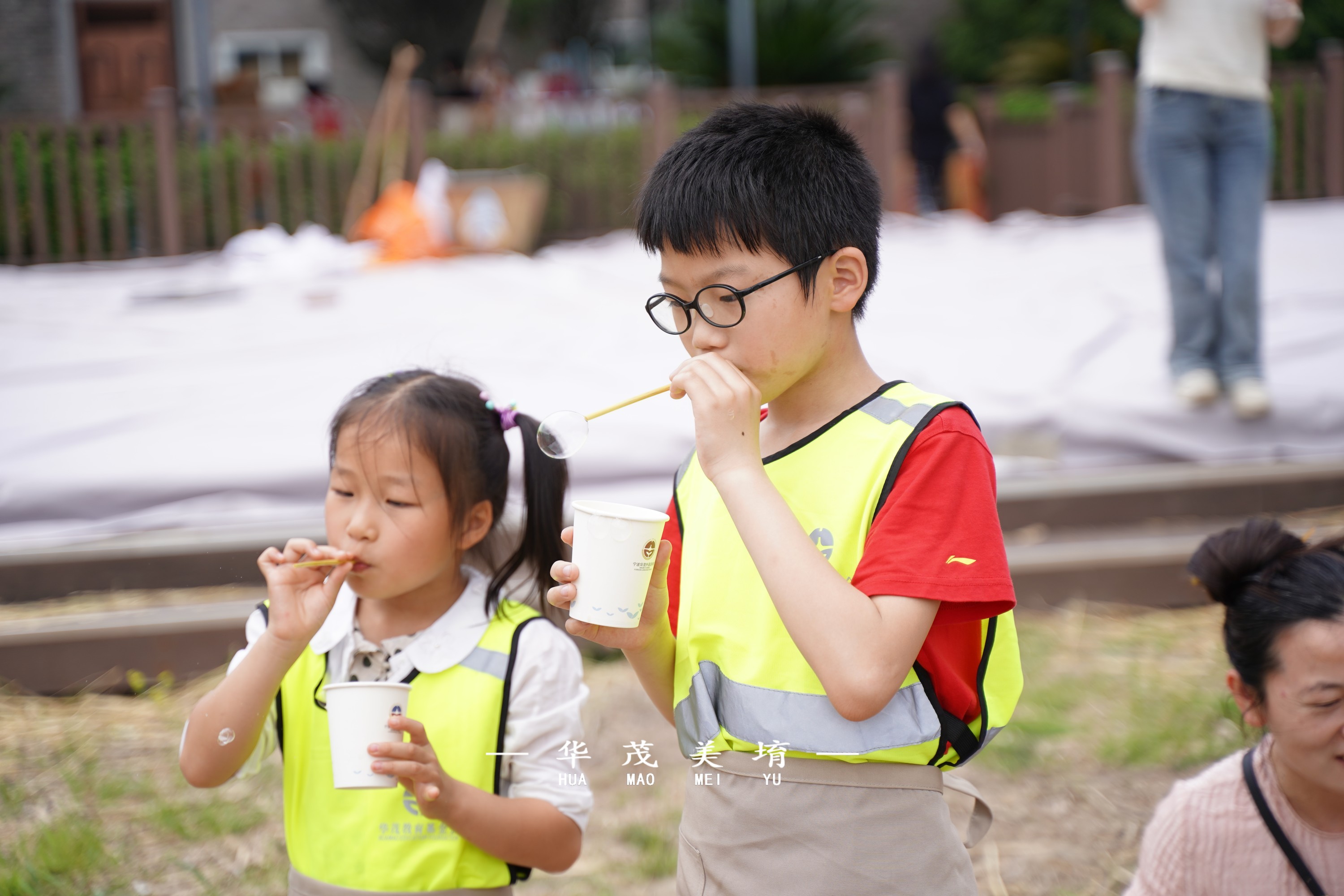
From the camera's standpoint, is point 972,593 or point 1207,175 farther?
point 1207,175

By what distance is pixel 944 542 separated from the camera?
1.24 meters

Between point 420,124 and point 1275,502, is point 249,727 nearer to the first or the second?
point 1275,502

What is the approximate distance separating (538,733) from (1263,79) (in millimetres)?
3433

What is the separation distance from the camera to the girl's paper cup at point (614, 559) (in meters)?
1.32

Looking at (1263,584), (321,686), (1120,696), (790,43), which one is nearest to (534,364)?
(1120,696)

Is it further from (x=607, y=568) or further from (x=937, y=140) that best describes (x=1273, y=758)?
(x=937, y=140)

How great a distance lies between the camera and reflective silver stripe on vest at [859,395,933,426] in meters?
1.31

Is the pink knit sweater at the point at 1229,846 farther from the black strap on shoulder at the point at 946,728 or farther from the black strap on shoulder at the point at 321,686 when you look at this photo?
the black strap on shoulder at the point at 321,686

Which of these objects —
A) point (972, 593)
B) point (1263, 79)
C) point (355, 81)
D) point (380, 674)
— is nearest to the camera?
point (972, 593)

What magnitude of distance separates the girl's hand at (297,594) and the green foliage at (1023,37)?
17.5 m

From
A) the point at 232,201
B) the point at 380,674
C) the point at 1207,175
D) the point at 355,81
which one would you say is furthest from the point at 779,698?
the point at 355,81

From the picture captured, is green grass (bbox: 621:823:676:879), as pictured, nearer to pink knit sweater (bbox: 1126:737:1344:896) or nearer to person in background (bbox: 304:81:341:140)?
pink knit sweater (bbox: 1126:737:1344:896)

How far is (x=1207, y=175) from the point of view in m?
3.92

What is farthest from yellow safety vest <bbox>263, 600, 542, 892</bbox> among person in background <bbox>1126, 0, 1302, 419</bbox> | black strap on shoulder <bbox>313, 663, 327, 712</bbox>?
person in background <bbox>1126, 0, 1302, 419</bbox>
